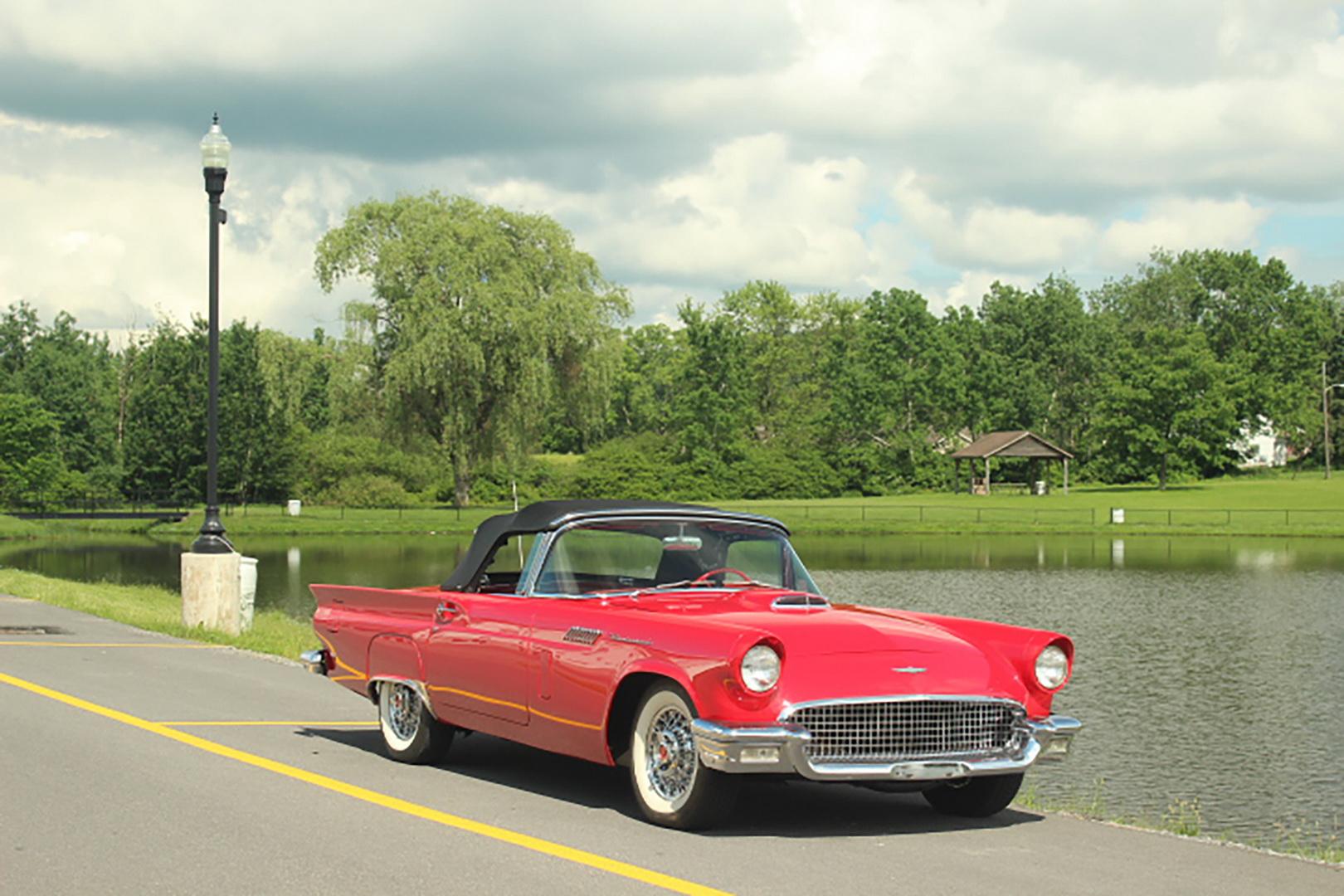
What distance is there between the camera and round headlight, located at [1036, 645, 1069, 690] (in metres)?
8.09

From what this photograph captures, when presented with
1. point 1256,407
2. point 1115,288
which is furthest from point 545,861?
point 1115,288

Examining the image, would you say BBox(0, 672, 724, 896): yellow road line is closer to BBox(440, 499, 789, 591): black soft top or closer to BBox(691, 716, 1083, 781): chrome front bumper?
BBox(691, 716, 1083, 781): chrome front bumper

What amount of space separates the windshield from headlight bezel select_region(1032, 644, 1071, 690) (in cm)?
164

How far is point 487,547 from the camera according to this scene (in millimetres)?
9492

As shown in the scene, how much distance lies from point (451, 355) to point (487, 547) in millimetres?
56914

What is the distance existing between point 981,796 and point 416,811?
9.61 feet

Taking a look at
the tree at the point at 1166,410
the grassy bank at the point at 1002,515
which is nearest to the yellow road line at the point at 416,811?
the grassy bank at the point at 1002,515

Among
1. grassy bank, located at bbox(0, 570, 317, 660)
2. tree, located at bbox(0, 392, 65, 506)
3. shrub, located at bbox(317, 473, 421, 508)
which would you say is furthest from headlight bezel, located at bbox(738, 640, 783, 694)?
tree, located at bbox(0, 392, 65, 506)

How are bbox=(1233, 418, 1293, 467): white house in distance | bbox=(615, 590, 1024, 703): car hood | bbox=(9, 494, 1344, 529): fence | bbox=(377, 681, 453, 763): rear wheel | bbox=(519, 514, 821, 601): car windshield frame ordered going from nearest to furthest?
bbox=(615, 590, 1024, 703): car hood < bbox=(519, 514, 821, 601): car windshield frame < bbox=(377, 681, 453, 763): rear wheel < bbox=(9, 494, 1344, 529): fence < bbox=(1233, 418, 1293, 467): white house in distance

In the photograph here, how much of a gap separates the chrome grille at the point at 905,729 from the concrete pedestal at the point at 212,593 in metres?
13.1

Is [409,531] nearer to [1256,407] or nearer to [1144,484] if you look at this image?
[1144,484]

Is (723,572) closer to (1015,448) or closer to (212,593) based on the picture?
(212,593)

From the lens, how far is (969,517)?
244ft

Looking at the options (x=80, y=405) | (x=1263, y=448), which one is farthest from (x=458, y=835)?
(x=1263, y=448)
